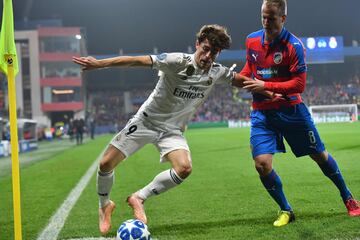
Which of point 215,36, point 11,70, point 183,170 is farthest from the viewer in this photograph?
point 183,170

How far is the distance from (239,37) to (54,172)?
44876mm

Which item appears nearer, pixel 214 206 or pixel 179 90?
pixel 179 90

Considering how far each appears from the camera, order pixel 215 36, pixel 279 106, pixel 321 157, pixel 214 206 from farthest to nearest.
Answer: pixel 214 206 → pixel 321 157 → pixel 279 106 → pixel 215 36

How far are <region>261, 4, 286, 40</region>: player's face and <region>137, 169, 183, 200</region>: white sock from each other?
5.84ft

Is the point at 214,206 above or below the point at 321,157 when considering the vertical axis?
below

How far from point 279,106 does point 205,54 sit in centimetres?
109

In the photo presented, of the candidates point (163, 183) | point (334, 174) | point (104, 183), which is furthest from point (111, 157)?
point (334, 174)

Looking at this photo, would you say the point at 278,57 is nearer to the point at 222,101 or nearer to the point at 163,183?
the point at 163,183

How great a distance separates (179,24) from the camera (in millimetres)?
58719

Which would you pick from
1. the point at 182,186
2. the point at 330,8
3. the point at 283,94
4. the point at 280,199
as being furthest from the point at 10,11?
the point at 330,8

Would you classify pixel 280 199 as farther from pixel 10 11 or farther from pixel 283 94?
pixel 10 11

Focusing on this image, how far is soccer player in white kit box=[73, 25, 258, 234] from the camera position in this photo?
4.73 meters

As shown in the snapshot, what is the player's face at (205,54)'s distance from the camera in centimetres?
472

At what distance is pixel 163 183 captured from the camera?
4973 millimetres
